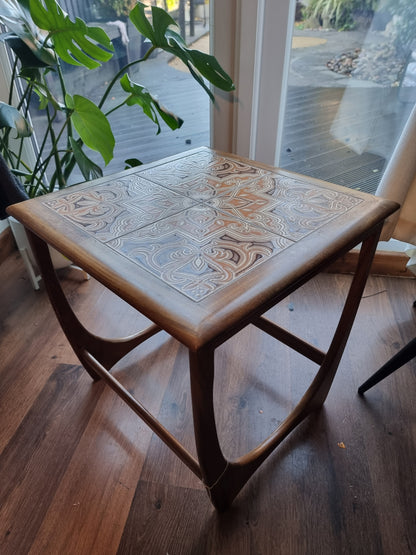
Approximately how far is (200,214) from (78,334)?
553 mm

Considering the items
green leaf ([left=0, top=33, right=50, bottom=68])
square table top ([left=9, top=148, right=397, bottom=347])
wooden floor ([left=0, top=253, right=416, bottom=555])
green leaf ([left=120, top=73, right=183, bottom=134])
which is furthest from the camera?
green leaf ([left=120, top=73, right=183, bottom=134])

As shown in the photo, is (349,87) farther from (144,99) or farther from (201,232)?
(201,232)

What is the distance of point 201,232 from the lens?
2.12 ft

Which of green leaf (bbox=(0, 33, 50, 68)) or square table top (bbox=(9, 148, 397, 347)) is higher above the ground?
green leaf (bbox=(0, 33, 50, 68))

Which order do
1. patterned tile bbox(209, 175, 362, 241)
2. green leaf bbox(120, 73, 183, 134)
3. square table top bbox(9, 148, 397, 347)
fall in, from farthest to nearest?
green leaf bbox(120, 73, 183, 134)
patterned tile bbox(209, 175, 362, 241)
square table top bbox(9, 148, 397, 347)

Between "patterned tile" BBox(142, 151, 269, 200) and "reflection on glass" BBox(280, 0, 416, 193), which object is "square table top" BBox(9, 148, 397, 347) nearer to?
"patterned tile" BBox(142, 151, 269, 200)

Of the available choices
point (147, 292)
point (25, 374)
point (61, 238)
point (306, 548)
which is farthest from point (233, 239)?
point (25, 374)

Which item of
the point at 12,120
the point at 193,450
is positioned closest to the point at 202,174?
the point at 12,120

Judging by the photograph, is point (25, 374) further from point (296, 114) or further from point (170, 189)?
point (296, 114)

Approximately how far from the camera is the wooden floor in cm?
78

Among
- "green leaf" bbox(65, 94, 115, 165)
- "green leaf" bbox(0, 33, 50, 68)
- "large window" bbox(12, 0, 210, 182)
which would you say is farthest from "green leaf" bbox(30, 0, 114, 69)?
"large window" bbox(12, 0, 210, 182)

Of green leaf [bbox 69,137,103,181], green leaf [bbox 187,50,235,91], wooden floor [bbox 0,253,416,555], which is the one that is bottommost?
wooden floor [bbox 0,253,416,555]

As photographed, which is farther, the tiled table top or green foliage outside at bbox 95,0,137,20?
green foliage outside at bbox 95,0,137,20

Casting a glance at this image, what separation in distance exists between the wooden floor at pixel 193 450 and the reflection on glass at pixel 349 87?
60 cm
